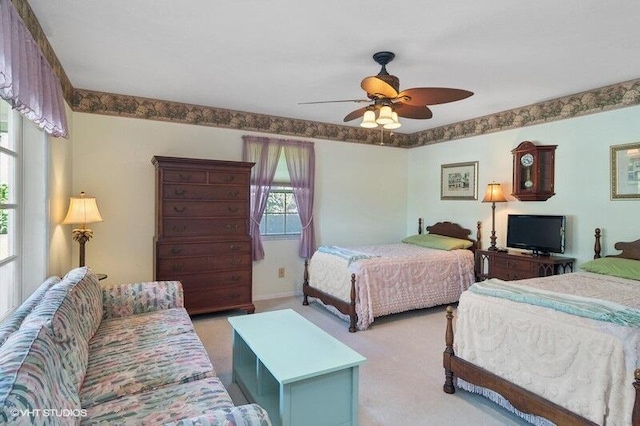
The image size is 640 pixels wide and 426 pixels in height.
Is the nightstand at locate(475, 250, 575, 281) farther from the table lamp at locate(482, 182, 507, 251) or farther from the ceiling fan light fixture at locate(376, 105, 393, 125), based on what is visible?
the ceiling fan light fixture at locate(376, 105, 393, 125)

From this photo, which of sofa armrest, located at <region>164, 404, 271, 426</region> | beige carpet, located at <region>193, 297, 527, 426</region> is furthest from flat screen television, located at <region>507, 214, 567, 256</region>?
sofa armrest, located at <region>164, 404, 271, 426</region>

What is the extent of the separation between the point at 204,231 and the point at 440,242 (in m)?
3.04

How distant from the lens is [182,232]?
3881 millimetres

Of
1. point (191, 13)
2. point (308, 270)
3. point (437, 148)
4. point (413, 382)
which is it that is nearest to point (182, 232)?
point (308, 270)

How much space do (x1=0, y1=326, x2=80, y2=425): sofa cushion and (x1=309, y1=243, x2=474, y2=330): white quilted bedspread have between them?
272 centimetres

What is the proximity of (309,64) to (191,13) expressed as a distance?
3.46 ft

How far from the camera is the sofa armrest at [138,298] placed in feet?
8.85

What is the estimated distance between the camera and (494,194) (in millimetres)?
4379

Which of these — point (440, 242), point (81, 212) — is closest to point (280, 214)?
point (440, 242)

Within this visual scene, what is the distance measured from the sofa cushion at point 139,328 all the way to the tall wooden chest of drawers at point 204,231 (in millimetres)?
1147

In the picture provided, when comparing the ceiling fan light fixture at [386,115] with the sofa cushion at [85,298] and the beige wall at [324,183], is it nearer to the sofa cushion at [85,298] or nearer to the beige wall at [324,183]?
the sofa cushion at [85,298]

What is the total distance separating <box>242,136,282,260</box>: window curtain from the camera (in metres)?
4.63

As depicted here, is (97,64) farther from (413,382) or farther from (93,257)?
(413,382)

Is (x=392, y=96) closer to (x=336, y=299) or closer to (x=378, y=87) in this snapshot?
(x=378, y=87)
